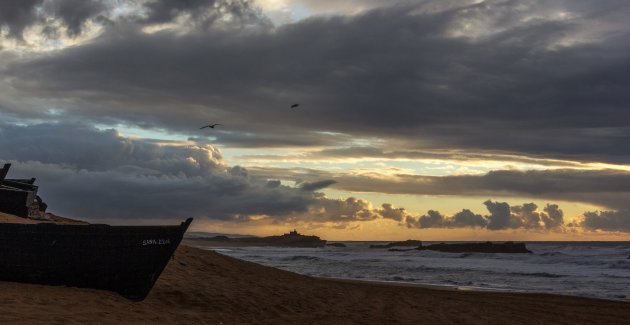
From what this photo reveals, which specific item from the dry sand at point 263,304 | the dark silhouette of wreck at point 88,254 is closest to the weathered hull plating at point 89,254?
the dark silhouette of wreck at point 88,254

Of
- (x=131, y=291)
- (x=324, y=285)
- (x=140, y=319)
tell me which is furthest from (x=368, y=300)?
(x=140, y=319)

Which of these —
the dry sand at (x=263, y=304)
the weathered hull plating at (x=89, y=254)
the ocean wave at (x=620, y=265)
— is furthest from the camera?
the ocean wave at (x=620, y=265)

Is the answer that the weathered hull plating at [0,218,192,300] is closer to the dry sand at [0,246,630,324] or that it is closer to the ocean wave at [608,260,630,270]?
the dry sand at [0,246,630,324]

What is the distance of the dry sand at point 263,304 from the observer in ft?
40.2

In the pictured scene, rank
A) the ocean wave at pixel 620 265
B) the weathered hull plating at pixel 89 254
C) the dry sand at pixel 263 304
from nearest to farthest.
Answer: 1. the dry sand at pixel 263 304
2. the weathered hull plating at pixel 89 254
3. the ocean wave at pixel 620 265

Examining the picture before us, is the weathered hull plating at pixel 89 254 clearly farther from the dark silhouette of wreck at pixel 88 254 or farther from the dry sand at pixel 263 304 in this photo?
the dry sand at pixel 263 304

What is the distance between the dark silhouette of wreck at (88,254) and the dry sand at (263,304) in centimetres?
41

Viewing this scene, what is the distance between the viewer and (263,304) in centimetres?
1730

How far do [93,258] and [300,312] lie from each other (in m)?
6.07

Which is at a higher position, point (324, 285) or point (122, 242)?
point (122, 242)

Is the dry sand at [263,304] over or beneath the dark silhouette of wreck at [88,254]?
beneath

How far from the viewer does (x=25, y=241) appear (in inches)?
553

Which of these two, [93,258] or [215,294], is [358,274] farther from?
[93,258]

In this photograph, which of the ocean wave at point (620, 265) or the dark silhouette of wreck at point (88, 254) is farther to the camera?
the ocean wave at point (620, 265)
